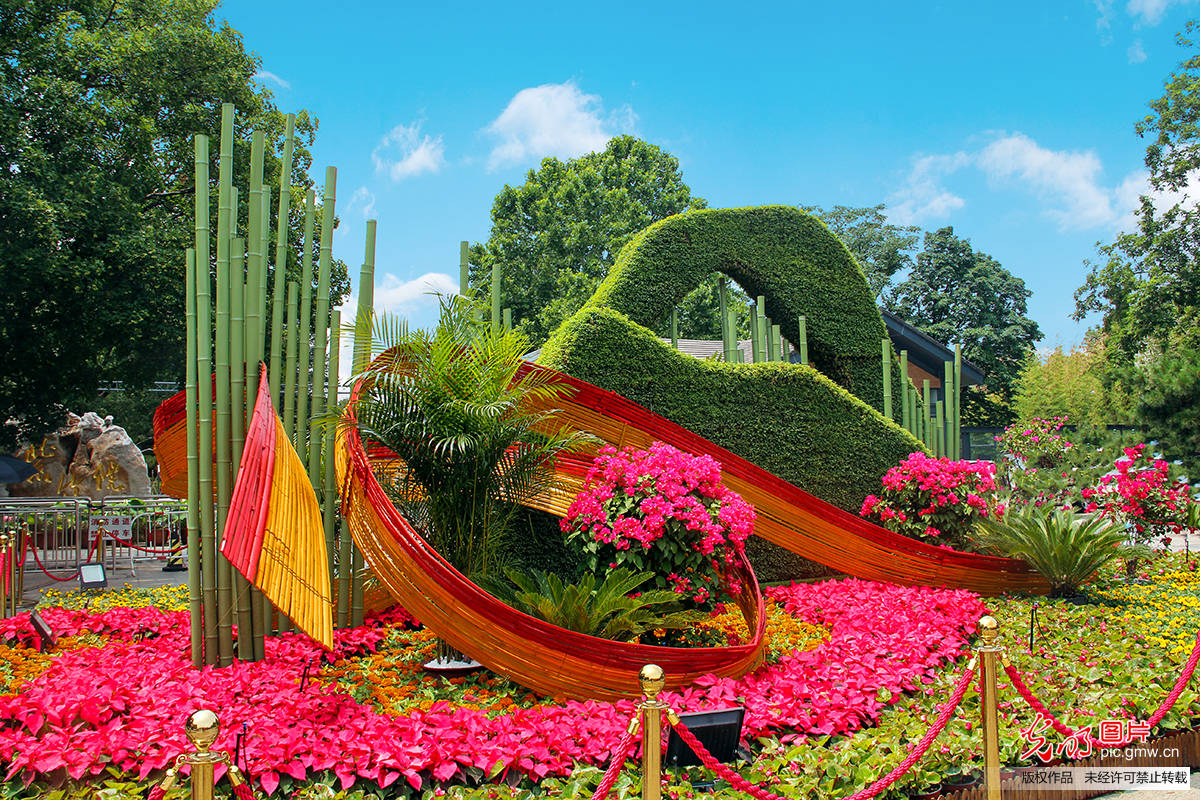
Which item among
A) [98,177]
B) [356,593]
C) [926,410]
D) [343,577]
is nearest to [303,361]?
[343,577]

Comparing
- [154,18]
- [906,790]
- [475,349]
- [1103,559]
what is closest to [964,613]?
[1103,559]

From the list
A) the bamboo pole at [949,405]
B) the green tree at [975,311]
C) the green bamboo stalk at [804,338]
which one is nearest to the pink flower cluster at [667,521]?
the green bamboo stalk at [804,338]

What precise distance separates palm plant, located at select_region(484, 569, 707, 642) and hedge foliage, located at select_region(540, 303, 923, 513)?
7.83 ft

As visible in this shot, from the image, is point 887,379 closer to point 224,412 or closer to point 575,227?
point 224,412

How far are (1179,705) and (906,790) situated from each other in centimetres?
224

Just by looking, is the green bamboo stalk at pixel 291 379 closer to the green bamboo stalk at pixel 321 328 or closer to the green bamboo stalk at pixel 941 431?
the green bamboo stalk at pixel 321 328

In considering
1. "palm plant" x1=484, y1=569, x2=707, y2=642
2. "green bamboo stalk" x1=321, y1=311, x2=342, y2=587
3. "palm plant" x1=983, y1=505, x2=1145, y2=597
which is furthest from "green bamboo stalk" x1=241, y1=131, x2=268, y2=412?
"palm plant" x1=983, y1=505, x2=1145, y2=597

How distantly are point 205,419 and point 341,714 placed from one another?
2.00 meters

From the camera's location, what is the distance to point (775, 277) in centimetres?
948

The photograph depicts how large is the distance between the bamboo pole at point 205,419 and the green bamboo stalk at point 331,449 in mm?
842

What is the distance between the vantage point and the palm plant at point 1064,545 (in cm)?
759

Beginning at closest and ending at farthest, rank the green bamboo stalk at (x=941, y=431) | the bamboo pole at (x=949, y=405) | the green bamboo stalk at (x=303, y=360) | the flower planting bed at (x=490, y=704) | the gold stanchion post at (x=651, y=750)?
the gold stanchion post at (x=651, y=750)
the flower planting bed at (x=490, y=704)
the green bamboo stalk at (x=303, y=360)
the bamboo pole at (x=949, y=405)
the green bamboo stalk at (x=941, y=431)

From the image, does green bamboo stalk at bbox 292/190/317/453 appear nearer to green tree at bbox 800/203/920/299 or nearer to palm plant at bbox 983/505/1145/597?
palm plant at bbox 983/505/1145/597

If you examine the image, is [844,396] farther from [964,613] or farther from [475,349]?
[475,349]
